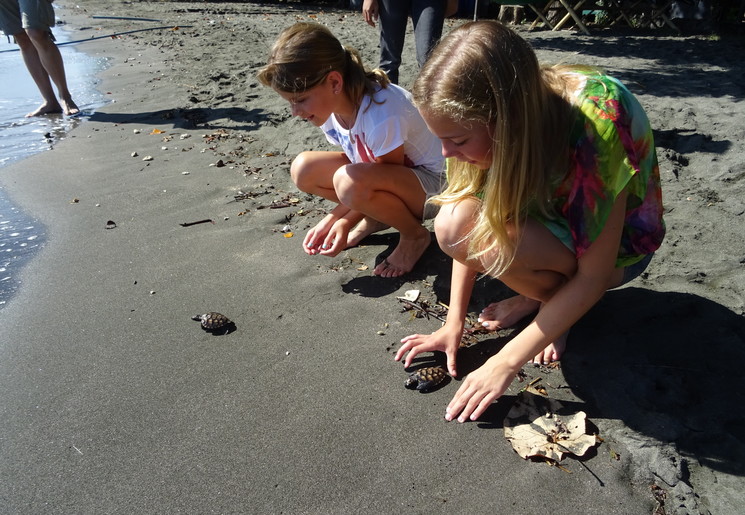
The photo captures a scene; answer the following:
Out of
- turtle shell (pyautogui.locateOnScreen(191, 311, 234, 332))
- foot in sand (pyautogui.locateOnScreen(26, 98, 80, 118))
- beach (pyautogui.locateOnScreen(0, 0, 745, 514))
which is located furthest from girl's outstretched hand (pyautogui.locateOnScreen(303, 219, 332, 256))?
foot in sand (pyautogui.locateOnScreen(26, 98, 80, 118))

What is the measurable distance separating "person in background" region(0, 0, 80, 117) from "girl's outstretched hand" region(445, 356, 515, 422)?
580 centimetres

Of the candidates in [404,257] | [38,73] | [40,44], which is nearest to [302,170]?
[404,257]

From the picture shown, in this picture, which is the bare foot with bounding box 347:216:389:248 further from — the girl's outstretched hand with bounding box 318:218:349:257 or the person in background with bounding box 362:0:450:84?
the person in background with bounding box 362:0:450:84

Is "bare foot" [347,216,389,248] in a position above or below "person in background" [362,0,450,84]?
below

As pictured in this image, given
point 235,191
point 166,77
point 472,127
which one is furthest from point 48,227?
point 166,77

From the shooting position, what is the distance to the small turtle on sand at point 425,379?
2.13 metres

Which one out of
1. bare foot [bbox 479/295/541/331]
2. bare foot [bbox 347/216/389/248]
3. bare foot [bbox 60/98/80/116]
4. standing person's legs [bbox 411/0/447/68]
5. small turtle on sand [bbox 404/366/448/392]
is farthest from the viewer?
bare foot [bbox 60/98/80/116]

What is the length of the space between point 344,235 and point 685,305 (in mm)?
1519

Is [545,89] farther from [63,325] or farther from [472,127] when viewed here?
[63,325]

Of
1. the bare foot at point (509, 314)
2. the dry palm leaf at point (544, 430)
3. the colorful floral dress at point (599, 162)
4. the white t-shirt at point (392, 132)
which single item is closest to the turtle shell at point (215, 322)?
the white t-shirt at point (392, 132)

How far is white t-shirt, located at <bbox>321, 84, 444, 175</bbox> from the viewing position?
8.44 ft

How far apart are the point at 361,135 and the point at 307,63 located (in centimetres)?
41

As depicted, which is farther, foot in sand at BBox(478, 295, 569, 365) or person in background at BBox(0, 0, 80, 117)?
person in background at BBox(0, 0, 80, 117)

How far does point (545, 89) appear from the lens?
168 centimetres
